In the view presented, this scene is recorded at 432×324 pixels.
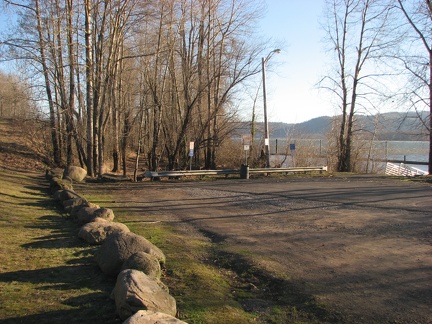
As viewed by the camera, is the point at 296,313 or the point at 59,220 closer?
the point at 296,313

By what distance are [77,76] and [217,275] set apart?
22454 mm

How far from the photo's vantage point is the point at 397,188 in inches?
625

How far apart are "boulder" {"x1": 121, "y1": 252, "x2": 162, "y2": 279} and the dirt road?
1764 millimetres

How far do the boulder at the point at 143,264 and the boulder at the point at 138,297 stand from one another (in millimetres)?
638

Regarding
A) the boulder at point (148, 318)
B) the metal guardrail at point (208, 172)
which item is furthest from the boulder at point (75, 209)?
the metal guardrail at point (208, 172)

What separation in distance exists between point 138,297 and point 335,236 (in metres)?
5.01

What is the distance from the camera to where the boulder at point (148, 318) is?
10.4ft

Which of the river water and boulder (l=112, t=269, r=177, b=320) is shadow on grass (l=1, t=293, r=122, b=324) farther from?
the river water

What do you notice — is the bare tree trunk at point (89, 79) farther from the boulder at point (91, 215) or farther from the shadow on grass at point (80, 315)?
the shadow on grass at point (80, 315)

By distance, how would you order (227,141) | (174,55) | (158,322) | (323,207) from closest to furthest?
1. (158,322)
2. (323,207)
3. (174,55)
4. (227,141)

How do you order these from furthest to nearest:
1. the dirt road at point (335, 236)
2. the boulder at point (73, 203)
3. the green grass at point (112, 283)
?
1. the boulder at point (73, 203)
2. the dirt road at point (335, 236)
3. the green grass at point (112, 283)

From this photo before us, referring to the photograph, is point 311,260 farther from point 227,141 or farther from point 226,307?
point 227,141

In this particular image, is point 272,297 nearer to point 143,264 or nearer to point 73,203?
point 143,264

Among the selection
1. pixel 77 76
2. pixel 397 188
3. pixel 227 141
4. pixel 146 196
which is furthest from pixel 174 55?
pixel 397 188
